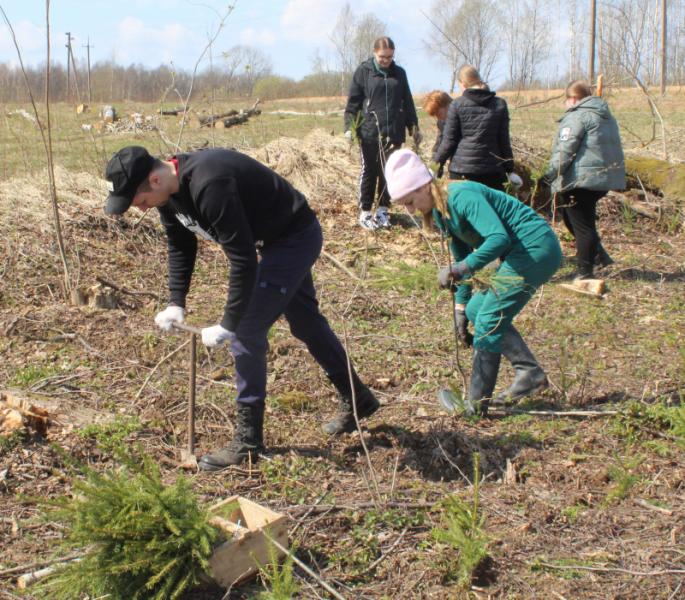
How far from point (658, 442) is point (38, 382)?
340 cm

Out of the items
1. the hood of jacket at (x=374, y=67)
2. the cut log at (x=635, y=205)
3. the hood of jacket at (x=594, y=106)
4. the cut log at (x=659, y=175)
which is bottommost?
the cut log at (x=635, y=205)

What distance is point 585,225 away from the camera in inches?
257

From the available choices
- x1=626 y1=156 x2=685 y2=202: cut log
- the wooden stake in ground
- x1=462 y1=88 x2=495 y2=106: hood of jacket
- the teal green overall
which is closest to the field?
the wooden stake in ground

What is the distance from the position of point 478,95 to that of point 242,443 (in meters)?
4.12

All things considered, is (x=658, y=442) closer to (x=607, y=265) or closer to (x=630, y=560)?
(x=630, y=560)

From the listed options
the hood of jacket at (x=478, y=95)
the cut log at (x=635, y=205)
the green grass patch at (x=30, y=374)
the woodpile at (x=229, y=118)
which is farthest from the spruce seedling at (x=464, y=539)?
the woodpile at (x=229, y=118)

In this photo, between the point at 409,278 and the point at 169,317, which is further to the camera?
the point at 409,278

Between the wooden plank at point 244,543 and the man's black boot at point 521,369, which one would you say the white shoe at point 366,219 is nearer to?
the man's black boot at point 521,369

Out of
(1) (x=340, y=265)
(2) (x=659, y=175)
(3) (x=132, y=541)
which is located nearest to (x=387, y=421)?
(3) (x=132, y=541)

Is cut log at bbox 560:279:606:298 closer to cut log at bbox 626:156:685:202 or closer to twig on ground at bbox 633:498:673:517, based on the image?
cut log at bbox 626:156:685:202

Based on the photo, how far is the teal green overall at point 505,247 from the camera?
361 centimetres

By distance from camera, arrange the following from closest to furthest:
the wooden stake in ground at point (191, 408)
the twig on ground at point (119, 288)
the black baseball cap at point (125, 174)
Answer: the black baseball cap at point (125, 174), the wooden stake in ground at point (191, 408), the twig on ground at point (119, 288)

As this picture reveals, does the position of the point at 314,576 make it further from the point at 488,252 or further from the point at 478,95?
the point at 478,95

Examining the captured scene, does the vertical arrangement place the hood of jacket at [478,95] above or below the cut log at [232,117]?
below
